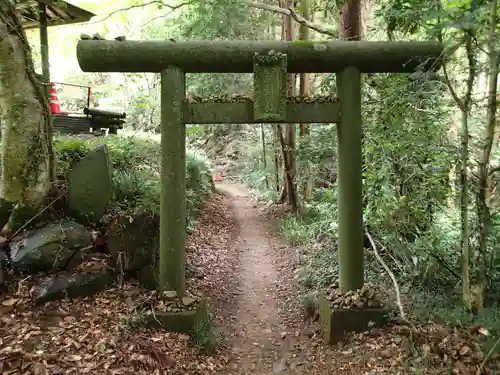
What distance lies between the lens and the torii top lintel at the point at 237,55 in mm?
4660

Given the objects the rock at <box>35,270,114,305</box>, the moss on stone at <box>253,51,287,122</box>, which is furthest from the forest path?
the moss on stone at <box>253,51,287,122</box>

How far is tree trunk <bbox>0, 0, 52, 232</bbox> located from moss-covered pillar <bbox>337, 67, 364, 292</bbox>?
377cm

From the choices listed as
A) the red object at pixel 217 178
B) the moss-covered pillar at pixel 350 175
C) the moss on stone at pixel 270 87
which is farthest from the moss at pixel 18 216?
the red object at pixel 217 178

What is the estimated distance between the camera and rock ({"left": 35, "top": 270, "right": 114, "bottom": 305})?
463 cm

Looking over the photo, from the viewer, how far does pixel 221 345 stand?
533 cm

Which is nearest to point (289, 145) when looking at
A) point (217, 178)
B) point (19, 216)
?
point (19, 216)

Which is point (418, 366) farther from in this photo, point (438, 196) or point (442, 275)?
point (438, 196)

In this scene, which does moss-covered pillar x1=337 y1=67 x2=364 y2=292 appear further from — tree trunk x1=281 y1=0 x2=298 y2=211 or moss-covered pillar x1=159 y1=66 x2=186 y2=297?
tree trunk x1=281 y1=0 x2=298 y2=211

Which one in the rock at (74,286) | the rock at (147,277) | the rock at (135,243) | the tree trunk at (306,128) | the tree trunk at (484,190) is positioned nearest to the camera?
the tree trunk at (484,190)

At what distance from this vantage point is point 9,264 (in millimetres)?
4781

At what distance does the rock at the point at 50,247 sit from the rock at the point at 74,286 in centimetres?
22

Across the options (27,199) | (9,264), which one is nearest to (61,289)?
(9,264)

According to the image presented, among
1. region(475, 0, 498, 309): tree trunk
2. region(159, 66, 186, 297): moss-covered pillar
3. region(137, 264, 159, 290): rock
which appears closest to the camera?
region(475, 0, 498, 309): tree trunk

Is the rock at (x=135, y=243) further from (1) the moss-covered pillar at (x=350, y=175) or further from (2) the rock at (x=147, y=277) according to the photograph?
(1) the moss-covered pillar at (x=350, y=175)
